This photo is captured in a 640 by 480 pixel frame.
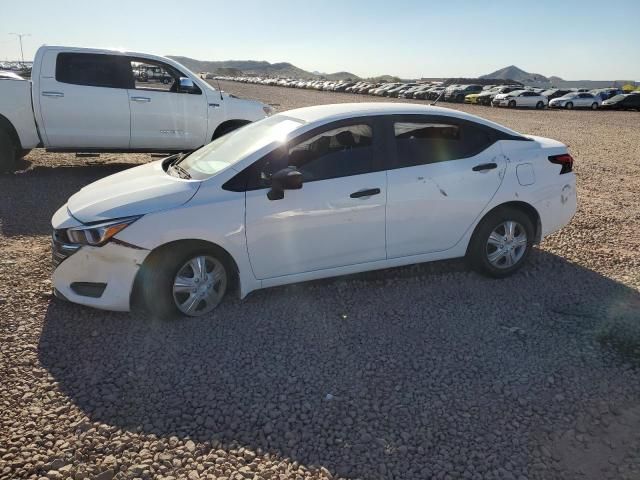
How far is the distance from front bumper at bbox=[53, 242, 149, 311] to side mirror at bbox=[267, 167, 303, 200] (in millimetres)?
1059

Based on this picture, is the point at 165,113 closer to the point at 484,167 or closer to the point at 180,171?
the point at 180,171

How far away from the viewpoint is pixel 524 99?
38.0 meters

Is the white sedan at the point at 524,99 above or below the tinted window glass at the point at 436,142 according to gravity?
above

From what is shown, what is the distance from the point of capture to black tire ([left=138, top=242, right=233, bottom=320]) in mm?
3891

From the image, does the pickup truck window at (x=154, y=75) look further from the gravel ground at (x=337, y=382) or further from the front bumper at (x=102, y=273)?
the front bumper at (x=102, y=273)

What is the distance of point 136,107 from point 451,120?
5.84m

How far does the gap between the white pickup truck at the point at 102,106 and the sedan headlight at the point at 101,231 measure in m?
5.34

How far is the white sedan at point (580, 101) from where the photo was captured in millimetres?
37938

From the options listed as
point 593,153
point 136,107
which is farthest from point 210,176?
point 593,153

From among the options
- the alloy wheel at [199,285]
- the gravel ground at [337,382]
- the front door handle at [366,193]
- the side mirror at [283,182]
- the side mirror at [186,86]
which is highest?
the side mirror at [186,86]

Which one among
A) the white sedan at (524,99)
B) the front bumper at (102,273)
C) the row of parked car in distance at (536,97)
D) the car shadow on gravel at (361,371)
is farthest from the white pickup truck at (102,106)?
the white sedan at (524,99)

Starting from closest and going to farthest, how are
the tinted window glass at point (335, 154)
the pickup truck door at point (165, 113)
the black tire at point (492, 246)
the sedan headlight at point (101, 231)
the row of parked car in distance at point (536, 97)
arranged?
the sedan headlight at point (101, 231) → the tinted window glass at point (335, 154) → the black tire at point (492, 246) → the pickup truck door at point (165, 113) → the row of parked car in distance at point (536, 97)

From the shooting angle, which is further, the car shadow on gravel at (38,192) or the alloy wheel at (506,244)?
the car shadow on gravel at (38,192)

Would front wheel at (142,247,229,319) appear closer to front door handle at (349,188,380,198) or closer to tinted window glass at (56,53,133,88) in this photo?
front door handle at (349,188,380,198)
